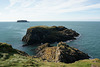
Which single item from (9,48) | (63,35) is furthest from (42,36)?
(9,48)

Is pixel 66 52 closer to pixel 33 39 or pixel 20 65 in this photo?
pixel 20 65

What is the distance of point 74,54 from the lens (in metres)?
36.2

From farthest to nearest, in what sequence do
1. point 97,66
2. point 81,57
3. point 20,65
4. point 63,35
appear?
point 63,35 → point 81,57 → point 97,66 → point 20,65

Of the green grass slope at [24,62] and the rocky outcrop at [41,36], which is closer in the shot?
the green grass slope at [24,62]

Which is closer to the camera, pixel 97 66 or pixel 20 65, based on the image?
pixel 20 65

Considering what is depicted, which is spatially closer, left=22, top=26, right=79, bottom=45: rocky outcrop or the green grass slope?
the green grass slope

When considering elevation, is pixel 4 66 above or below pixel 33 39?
above

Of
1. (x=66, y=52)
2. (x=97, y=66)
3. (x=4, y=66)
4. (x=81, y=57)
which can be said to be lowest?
(x=81, y=57)

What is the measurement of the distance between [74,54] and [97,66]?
17.6 metres

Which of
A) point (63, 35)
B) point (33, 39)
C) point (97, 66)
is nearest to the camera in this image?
point (97, 66)

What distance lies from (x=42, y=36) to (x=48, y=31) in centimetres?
848

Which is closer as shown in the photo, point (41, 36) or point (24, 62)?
point (24, 62)

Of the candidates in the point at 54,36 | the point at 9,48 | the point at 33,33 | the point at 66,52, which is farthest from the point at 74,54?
the point at 33,33

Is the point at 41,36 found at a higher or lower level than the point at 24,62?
lower
